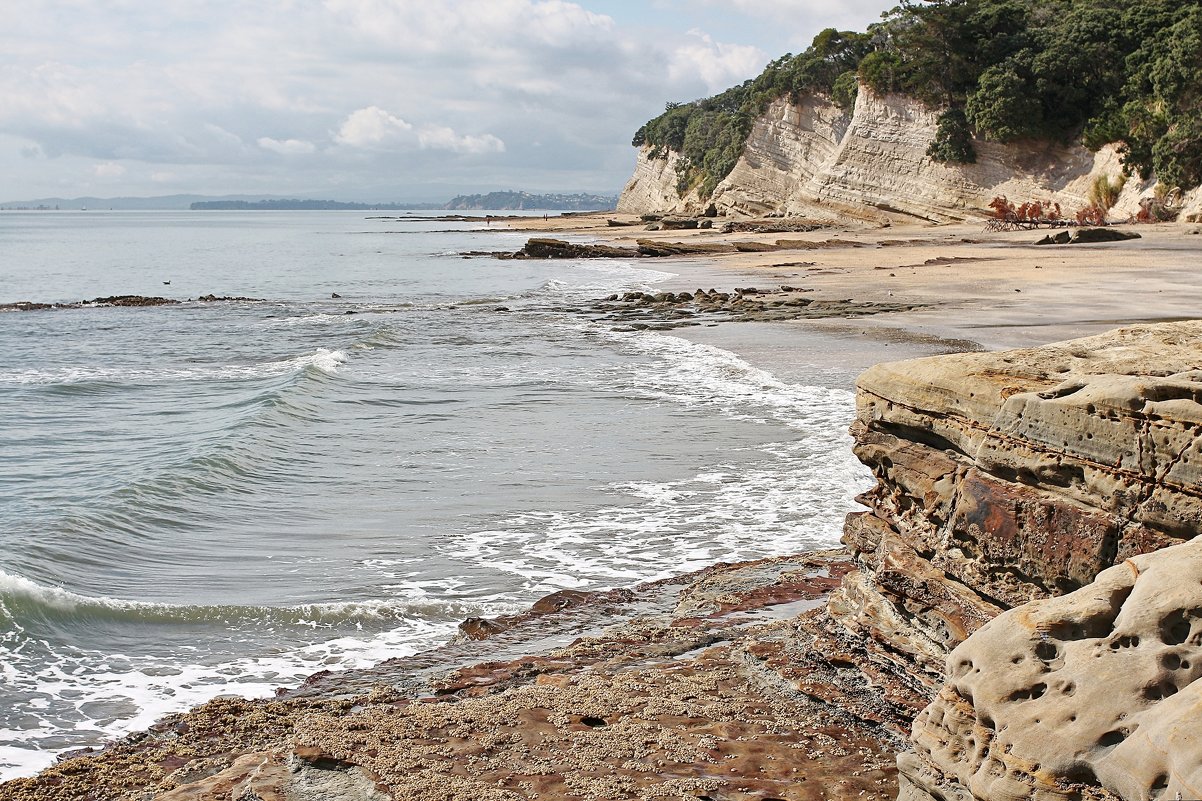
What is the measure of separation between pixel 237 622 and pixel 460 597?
65.1 inches

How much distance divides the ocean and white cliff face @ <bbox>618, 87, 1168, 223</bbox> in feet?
122

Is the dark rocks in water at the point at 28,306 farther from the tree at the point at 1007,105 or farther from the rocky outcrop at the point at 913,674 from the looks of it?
the tree at the point at 1007,105

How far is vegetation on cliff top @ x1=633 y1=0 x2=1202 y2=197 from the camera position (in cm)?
4581

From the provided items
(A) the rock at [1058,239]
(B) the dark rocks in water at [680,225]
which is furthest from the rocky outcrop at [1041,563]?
(B) the dark rocks in water at [680,225]

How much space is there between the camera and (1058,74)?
52938 mm

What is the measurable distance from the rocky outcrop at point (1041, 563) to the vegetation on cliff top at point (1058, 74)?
4517 cm

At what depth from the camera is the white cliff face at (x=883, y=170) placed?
5341cm

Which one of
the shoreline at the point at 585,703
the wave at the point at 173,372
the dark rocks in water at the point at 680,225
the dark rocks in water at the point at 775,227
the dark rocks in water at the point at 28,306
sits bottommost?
the shoreline at the point at 585,703

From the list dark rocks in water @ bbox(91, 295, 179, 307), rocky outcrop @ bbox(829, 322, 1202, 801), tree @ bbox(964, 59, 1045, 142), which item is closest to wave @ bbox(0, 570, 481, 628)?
rocky outcrop @ bbox(829, 322, 1202, 801)

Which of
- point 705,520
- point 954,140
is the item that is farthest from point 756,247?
point 705,520

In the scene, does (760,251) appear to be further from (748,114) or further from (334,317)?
(748,114)

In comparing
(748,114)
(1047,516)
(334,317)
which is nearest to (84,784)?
(1047,516)

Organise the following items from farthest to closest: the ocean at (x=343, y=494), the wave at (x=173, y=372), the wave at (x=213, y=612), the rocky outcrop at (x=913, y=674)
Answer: the wave at (x=173, y=372) → the wave at (x=213, y=612) → the ocean at (x=343, y=494) → the rocky outcrop at (x=913, y=674)

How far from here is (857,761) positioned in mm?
4707
